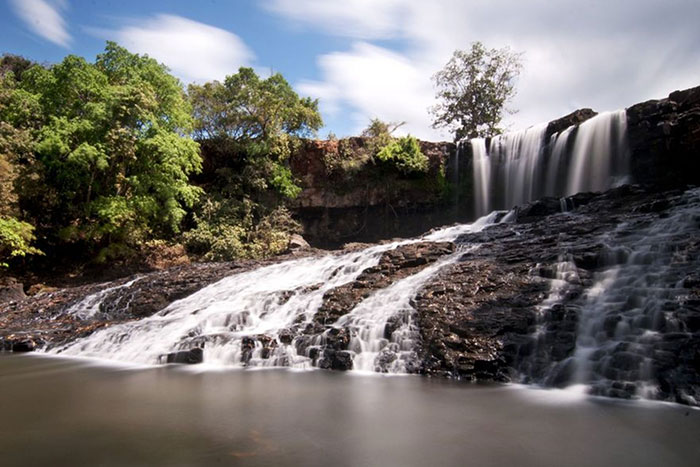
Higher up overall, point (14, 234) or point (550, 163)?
point (550, 163)

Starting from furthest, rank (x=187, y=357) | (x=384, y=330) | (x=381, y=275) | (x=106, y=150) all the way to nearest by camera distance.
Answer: (x=106, y=150) → (x=381, y=275) → (x=187, y=357) → (x=384, y=330)

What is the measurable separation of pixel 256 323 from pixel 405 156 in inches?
491

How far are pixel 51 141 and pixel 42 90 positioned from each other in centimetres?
298

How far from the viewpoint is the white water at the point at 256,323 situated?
18.2ft

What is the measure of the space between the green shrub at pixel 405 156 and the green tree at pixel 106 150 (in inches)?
307

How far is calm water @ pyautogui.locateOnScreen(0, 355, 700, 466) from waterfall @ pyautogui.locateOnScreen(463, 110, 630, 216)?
444 inches

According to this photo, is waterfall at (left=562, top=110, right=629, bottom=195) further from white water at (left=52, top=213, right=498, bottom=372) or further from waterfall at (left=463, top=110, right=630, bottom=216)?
white water at (left=52, top=213, right=498, bottom=372)

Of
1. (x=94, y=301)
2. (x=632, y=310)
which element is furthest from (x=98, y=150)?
(x=632, y=310)

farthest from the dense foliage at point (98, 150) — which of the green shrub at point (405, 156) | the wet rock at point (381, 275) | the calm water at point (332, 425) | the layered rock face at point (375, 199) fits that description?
the calm water at point (332, 425)

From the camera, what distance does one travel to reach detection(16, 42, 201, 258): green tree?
13.9 m

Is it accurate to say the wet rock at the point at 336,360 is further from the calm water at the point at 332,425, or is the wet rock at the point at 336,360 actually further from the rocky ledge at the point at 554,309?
the calm water at the point at 332,425

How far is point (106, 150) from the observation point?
45.9 feet

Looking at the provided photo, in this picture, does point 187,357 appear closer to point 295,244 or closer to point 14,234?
point 14,234

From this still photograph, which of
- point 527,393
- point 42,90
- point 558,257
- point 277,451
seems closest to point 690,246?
point 558,257
